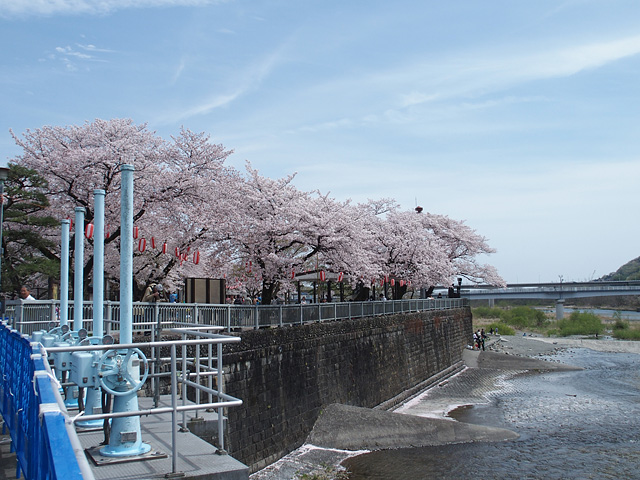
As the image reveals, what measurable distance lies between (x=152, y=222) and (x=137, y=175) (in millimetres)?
2267

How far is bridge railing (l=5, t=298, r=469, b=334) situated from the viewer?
38.4 ft

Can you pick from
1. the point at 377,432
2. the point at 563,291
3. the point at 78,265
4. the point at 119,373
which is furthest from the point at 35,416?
the point at 563,291

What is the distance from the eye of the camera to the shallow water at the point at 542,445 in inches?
607

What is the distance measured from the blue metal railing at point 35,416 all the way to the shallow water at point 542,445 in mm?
10977

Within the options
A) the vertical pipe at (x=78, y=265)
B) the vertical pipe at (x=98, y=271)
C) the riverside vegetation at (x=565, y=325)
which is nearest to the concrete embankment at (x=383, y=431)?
the vertical pipe at (x=78, y=265)

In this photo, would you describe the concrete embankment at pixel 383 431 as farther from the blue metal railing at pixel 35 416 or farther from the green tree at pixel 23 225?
the blue metal railing at pixel 35 416

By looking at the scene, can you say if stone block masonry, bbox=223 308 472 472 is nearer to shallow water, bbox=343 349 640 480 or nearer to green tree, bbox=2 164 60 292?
shallow water, bbox=343 349 640 480

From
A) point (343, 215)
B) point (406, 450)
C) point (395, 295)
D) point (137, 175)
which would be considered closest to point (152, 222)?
point (137, 175)

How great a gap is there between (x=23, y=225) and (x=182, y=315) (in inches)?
379

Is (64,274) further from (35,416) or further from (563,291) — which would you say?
(563,291)

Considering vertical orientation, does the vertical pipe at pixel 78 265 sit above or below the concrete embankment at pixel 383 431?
above

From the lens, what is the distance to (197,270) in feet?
93.2

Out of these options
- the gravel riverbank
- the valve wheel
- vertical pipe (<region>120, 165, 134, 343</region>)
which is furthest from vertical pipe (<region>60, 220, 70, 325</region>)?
the gravel riverbank

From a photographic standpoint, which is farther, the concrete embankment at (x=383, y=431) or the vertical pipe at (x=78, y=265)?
the concrete embankment at (x=383, y=431)
